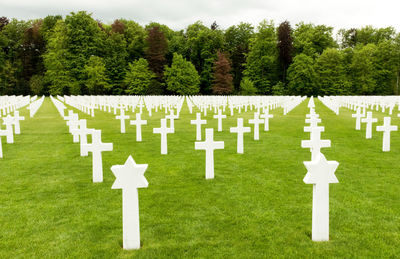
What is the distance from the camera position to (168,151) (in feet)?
32.4

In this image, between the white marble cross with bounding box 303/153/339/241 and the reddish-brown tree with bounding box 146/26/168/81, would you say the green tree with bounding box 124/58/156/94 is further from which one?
the white marble cross with bounding box 303/153/339/241

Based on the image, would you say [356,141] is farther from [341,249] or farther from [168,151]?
[341,249]

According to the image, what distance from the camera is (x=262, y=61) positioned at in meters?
63.8

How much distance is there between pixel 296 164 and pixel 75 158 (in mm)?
5373

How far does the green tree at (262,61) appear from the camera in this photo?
64.2 metres

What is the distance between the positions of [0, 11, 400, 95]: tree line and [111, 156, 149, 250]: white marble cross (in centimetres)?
5565

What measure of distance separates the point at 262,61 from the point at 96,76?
94.1 feet

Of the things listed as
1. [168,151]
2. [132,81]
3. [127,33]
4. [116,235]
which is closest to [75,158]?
[168,151]

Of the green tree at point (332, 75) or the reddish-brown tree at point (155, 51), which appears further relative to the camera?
the reddish-brown tree at point (155, 51)

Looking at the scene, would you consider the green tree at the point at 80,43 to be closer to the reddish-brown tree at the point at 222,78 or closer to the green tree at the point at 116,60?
the green tree at the point at 116,60

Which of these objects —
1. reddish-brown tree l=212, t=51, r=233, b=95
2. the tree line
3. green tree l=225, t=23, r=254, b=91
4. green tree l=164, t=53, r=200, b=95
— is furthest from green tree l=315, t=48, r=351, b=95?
green tree l=164, t=53, r=200, b=95

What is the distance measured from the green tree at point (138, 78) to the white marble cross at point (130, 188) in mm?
57135

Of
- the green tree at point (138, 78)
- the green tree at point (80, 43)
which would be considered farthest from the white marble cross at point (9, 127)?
the green tree at point (80, 43)

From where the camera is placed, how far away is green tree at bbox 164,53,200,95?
60.0 metres
